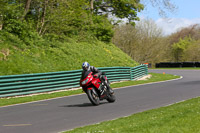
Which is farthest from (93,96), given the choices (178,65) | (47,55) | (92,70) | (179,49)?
(179,49)

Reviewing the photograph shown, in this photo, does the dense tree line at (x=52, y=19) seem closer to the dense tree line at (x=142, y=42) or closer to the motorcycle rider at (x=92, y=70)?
the motorcycle rider at (x=92, y=70)

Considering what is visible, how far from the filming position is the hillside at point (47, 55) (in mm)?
20995

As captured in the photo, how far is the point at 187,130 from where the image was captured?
583cm

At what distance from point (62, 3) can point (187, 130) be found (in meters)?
24.6

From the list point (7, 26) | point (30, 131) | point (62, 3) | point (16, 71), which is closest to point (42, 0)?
point (62, 3)

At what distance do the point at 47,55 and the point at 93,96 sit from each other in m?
14.0

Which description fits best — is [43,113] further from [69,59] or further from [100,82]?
[69,59]

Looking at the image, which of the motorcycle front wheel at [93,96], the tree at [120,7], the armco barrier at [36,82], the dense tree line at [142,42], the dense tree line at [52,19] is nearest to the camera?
the motorcycle front wheel at [93,96]

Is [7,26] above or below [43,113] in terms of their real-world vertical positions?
above

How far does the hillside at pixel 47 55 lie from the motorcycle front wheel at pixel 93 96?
31.4 ft

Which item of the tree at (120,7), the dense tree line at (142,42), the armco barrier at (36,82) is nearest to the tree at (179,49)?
the dense tree line at (142,42)

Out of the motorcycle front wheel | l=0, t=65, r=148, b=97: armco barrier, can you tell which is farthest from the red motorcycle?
l=0, t=65, r=148, b=97: armco barrier

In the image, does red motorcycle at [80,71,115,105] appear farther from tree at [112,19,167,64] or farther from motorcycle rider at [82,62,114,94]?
tree at [112,19,167,64]

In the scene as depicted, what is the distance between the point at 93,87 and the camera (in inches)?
446
